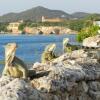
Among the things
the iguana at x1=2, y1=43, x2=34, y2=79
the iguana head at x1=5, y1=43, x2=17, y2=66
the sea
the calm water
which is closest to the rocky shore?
the iguana at x1=2, y1=43, x2=34, y2=79

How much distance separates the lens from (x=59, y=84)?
34.9ft

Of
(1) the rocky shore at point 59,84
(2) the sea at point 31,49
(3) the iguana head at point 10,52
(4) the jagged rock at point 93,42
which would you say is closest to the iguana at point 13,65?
(3) the iguana head at point 10,52

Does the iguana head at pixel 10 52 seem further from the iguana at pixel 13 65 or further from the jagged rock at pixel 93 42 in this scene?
the jagged rock at pixel 93 42

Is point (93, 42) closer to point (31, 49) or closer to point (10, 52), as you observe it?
point (10, 52)

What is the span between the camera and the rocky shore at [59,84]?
31.4 ft

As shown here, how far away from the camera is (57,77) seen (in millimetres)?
10781

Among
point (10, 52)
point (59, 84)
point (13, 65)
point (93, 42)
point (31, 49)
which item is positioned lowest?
point (31, 49)

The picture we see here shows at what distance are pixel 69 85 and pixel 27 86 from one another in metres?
1.45

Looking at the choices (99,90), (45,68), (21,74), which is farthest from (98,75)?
(21,74)

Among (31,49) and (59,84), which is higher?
(59,84)

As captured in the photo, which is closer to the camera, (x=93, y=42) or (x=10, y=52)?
(x=10, y=52)

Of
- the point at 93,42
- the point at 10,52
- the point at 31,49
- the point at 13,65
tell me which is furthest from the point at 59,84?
the point at 31,49

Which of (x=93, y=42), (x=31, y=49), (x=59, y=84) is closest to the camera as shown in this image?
(x=59, y=84)

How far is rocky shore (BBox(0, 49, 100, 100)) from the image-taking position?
9562 mm
